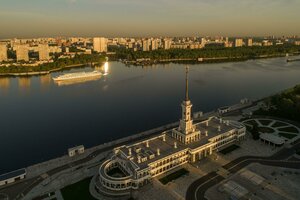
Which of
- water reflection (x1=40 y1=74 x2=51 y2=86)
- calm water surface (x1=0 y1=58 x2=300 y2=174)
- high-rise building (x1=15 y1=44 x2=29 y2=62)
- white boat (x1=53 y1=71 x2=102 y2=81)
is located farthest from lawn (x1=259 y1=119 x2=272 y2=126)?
high-rise building (x1=15 y1=44 x2=29 y2=62)

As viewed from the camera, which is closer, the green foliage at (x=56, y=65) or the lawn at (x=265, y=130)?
the lawn at (x=265, y=130)

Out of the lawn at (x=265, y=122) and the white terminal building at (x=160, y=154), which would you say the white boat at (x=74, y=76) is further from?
the lawn at (x=265, y=122)

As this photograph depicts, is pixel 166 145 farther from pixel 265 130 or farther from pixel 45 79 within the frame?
pixel 45 79

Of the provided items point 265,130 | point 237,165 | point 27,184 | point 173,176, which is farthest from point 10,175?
point 265,130

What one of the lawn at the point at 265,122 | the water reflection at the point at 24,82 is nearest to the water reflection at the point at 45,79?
the water reflection at the point at 24,82

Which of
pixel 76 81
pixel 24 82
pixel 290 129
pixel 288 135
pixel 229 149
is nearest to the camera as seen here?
pixel 229 149

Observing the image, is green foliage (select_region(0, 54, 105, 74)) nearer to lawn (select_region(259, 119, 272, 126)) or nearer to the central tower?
the central tower
